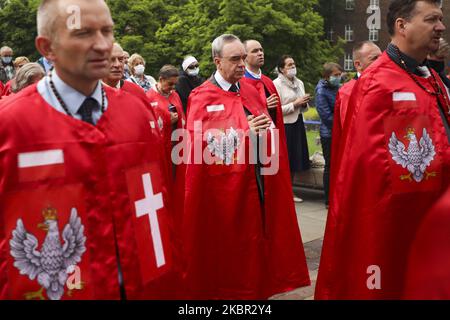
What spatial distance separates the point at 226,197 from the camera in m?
4.58

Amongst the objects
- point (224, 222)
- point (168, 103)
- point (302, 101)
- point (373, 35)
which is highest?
point (168, 103)

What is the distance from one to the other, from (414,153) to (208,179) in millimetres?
1867

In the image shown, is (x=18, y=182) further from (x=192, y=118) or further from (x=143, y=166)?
(x=192, y=118)

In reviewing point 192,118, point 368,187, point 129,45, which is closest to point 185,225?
point 192,118

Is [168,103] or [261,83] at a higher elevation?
[261,83]

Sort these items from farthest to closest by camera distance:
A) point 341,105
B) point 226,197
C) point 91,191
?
point 341,105 < point 226,197 < point 91,191

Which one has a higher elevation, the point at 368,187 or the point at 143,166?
the point at 143,166

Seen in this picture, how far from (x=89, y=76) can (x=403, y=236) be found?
2041mm

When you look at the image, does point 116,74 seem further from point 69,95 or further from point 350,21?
point 350,21

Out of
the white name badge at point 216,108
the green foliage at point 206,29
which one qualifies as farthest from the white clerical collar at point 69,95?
the green foliage at point 206,29

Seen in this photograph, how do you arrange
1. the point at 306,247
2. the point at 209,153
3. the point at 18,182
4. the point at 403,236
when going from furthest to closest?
the point at 306,247
the point at 209,153
the point at 403,236
the point at 18,182

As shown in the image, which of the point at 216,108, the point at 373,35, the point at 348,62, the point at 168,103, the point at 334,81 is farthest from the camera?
the point at 348,62

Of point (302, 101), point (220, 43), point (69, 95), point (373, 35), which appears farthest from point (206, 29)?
point (69, 95)

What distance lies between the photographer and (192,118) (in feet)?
15.6
